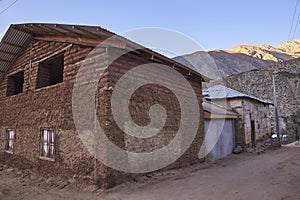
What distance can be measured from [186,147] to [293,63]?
805 inches

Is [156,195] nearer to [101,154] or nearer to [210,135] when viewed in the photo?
[101,154]

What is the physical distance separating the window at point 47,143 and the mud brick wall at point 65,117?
20 centimetres

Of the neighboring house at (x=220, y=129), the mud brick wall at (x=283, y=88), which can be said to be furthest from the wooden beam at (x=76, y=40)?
the mud brick wall at (x=283, y=88)

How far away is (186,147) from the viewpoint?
882cm

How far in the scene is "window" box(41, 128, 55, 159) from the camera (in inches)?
292

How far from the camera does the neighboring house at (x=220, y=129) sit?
1070 centimetres

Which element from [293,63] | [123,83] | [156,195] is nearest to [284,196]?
[156,195]

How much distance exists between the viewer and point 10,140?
9742 millimetres

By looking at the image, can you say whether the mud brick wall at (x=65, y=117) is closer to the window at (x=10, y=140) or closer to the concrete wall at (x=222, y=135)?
the window at (x=10, y=140)

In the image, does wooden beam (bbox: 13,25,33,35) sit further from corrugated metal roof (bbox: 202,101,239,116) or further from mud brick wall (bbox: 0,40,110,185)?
corrugated metal roof (bbox: 202,101,239,116)

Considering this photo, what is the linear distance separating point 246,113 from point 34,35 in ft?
43.3

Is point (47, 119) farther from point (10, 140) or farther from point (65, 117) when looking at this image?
point (10, 140)

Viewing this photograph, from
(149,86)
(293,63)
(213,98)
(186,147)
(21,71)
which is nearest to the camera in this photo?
(149,86)

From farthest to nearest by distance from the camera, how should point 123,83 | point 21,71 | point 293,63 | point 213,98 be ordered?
point 293,63 < point 213,98 < point 21,71 < point 123,83
